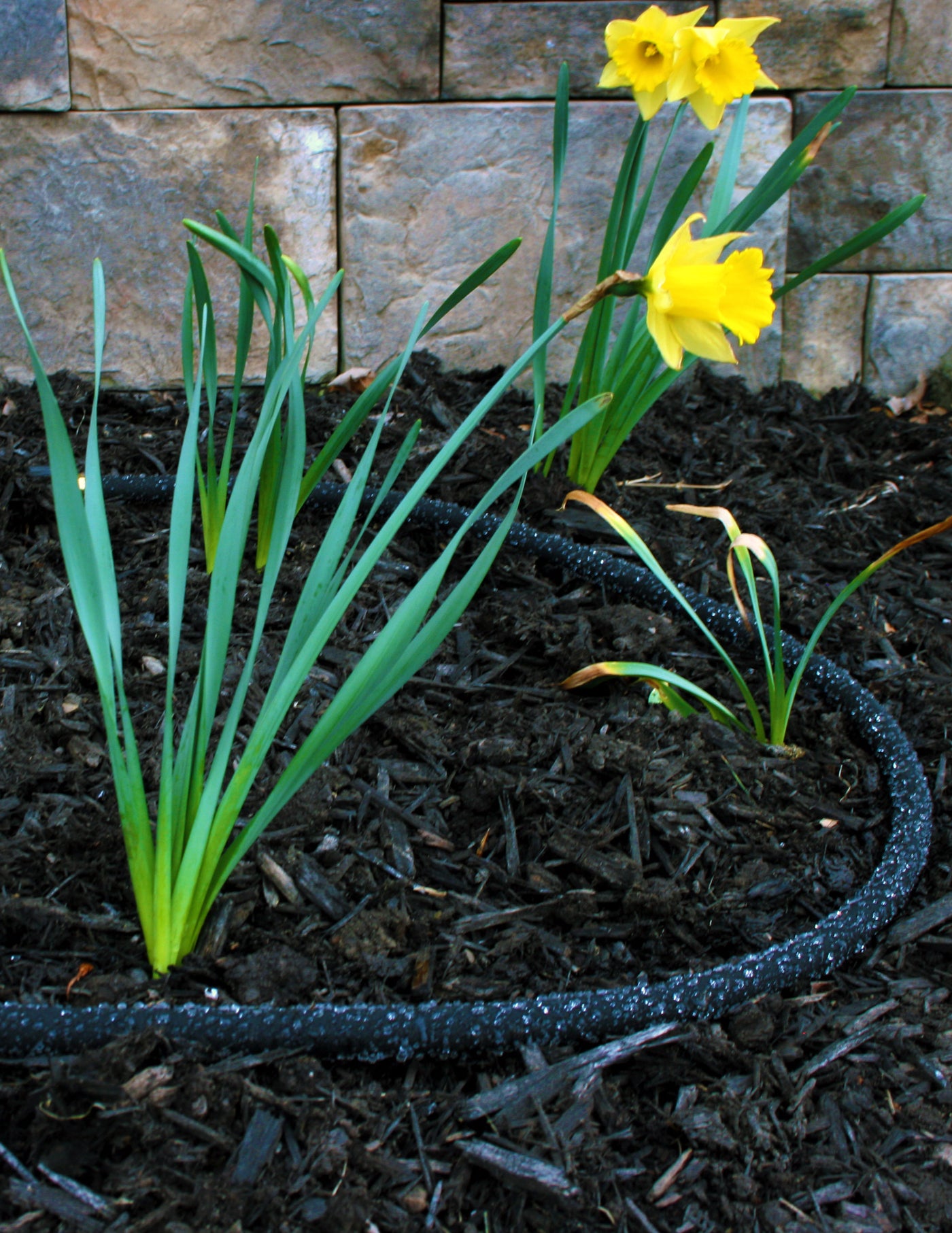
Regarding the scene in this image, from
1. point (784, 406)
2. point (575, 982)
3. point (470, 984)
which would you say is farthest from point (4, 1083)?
point (784, 406)

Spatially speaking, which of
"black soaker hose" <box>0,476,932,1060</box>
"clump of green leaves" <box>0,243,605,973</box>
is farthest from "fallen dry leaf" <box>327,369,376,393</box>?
"black soaker hose" <box>0,476,932,1060</box>

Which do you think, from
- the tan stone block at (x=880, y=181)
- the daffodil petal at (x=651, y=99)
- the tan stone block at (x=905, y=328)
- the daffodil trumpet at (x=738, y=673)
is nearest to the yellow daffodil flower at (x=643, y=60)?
the daffodil petal at (x=651, y=99)

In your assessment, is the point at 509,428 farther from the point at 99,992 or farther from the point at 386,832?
the point at 99,992

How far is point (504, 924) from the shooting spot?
114 cm

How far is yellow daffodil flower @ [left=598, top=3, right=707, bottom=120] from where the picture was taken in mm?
1526

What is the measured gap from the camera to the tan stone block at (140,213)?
2.14 metres

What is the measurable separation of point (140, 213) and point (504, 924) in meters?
1.81

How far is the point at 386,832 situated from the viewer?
1.23 metres

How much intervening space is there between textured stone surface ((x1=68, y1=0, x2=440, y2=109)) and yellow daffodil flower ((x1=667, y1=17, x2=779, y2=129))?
0.87 m

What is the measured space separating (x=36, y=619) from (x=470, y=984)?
909 millimetres

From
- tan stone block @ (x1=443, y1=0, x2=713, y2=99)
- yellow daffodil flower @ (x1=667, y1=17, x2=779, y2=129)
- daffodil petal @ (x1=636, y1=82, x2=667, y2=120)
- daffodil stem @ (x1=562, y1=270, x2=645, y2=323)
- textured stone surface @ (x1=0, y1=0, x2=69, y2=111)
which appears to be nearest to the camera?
daffodil stem @ (x1=562, y1=270, x2=645, y2=323)

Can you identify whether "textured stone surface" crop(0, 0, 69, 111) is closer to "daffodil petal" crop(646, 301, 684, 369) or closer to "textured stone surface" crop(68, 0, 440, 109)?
"textured stone surface" crop(68, 0, 440, 109)

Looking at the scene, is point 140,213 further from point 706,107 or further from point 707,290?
point 707,290

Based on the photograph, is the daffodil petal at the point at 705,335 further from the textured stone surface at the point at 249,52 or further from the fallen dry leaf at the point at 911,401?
the fallen dry leaf at the point at 911,401
